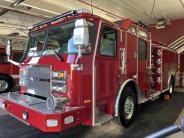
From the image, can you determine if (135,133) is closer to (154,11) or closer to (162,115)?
(162,115)

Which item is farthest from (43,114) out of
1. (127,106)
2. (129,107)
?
(129,107)

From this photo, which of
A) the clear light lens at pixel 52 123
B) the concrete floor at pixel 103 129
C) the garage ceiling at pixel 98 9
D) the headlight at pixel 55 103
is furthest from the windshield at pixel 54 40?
the garage ceiling at pixel 98 9

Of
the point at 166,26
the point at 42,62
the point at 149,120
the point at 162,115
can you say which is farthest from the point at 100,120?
the point at 166,26

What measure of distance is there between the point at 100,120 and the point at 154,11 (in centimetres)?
807

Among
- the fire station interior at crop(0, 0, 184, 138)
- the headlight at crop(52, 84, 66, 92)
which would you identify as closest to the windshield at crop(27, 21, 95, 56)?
the fire station interior at crop(0, 0, 184, 138)

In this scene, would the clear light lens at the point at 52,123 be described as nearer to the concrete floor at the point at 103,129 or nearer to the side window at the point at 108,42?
the concrete floor at the point at 103,129

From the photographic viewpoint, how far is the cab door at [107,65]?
373cm

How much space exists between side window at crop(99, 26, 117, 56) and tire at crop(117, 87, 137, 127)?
3.14 ft

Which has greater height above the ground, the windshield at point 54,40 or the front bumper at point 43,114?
the windshield at point 54,40

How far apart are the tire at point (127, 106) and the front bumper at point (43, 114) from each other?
1.24 m

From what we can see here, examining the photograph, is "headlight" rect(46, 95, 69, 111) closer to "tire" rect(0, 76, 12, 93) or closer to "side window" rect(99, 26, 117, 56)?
"side window" rect(99, 26, 117, 56)

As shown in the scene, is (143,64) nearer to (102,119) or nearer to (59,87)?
(102,119)

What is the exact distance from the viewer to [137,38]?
5125 mm

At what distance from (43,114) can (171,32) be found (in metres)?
11.0
